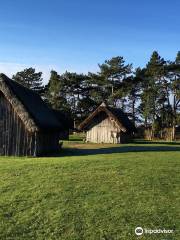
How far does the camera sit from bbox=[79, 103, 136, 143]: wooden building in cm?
4144

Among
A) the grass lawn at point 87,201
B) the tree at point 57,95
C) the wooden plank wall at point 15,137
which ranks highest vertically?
the tree at point 57,95

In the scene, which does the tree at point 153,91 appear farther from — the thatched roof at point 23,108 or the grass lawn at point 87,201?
the grass lawn at point 87,201

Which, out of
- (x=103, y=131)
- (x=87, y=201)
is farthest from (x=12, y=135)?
(x=103, y=131)

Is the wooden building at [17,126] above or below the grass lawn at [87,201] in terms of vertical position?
Answer: above

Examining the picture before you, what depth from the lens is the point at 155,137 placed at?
56969 millimetres

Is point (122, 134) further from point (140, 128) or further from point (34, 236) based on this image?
point (34, 236)

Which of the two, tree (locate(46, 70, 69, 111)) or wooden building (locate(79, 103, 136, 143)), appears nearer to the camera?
wooden building (locate(79, 103, 136, 143))

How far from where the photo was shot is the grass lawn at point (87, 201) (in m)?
9.96

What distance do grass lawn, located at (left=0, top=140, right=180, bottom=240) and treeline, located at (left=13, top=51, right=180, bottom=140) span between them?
41369 mm

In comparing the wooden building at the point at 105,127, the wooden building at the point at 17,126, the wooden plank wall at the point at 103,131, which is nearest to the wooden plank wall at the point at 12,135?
the wooden building at the point at 17,126

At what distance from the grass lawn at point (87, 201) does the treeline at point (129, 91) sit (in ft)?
136

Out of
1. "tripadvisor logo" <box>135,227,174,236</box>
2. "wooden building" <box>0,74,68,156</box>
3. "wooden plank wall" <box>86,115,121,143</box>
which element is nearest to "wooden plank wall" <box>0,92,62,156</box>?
"wooden building" <box>0,74,68,156</box>

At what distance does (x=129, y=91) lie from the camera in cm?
6206

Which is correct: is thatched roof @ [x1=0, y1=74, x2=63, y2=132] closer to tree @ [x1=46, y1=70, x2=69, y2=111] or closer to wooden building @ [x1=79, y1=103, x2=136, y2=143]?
wooden building @ [x1=79, y1=103, x2=136, y2=143]
